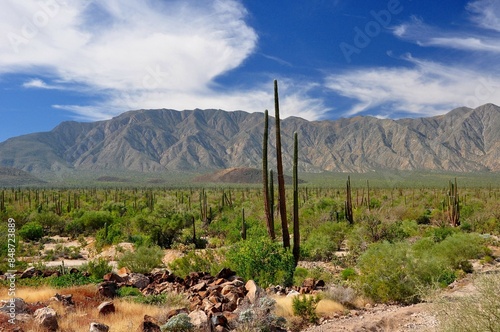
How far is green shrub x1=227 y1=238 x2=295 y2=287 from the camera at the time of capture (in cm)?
1339

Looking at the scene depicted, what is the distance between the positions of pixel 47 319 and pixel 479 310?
797 centimetres

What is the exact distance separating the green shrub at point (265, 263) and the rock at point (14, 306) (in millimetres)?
6622

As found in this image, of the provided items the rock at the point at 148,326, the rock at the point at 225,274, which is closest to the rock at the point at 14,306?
the rock at the point at 148,326

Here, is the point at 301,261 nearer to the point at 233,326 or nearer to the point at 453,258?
the point at 453,258

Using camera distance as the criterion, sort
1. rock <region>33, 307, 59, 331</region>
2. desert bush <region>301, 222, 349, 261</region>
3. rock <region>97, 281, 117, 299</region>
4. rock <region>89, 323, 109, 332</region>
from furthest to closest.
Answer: desert bush <region>301, 222, 349, 261</region> → rock <region>97, 281, 117, 299</region> → rock <region>33, 307, 59, 331</region> → rock <region>89, 323, 109, 332</region>

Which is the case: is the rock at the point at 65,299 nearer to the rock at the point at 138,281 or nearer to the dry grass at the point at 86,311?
the dry grass at the point at 86,311

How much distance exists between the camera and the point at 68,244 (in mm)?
29812

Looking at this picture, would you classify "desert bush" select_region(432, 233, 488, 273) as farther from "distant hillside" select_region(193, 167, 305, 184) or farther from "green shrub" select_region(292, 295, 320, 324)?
"distant hillside" select_region(193, 167, 305, 184)

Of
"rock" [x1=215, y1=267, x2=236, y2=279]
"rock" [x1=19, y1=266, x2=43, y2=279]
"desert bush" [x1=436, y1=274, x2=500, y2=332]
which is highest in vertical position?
"desert bush" [x1=436, y1=274, x2=500, y2=332]

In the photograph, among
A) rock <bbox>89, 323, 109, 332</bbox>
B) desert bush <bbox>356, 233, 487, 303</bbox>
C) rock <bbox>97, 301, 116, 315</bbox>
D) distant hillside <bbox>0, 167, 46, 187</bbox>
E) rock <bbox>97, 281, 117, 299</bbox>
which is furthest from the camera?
distant hillside <bbox>0, 167, 46, 187</bbox>

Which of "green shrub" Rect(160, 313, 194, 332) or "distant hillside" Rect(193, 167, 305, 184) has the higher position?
"distant hillside" Rect(193, 167, 305, 184)

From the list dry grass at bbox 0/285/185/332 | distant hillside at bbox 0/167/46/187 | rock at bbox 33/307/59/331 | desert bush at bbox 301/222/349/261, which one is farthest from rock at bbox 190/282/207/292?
distant hillside at bbox 0/167/46/187

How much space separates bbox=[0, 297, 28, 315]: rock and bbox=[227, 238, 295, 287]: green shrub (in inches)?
261

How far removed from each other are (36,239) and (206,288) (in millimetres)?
24129
